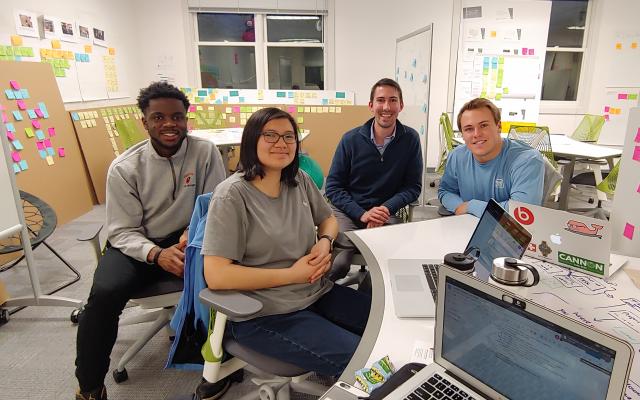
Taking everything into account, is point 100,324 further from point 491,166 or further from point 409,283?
point 491,166

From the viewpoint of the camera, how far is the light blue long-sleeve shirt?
1.86 metres

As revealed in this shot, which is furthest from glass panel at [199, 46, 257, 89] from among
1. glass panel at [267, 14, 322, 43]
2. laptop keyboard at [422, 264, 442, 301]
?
laptop keyboard at [422, 264, 442, 301]

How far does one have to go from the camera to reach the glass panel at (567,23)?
5.52m

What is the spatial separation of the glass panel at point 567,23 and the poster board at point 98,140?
5.80 m

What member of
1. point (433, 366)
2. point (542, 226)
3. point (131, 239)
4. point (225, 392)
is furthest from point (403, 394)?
point (131, 239)

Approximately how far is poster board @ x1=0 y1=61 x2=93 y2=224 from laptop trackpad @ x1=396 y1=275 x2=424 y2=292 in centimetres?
343

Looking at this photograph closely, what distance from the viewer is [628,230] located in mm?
1466

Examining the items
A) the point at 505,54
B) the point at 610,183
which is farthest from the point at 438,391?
the point at 505,54

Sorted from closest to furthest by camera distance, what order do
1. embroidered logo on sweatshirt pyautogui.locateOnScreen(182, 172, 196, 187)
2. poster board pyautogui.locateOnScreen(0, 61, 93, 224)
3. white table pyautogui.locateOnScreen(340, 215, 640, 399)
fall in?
white table pyautogui.locateOnScreen(340, 215, 640, 399) < embroidered logo on sweatshirt pyautogui.locateOnScreen(182, 172, 196, 187) < poster board pyautogui.locateOnScreen(0, 61, 93, 224)

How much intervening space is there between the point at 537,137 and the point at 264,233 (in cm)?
318

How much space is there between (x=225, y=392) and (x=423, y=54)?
11.0 ft

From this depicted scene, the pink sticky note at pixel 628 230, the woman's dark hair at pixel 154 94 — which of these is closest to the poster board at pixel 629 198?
the pink sticky note at pixel 628 230

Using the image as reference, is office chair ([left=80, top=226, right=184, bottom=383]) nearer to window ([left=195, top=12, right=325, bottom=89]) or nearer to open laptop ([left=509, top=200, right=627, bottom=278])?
open laptop ([left=509, top=200, right=627, bottom=278])

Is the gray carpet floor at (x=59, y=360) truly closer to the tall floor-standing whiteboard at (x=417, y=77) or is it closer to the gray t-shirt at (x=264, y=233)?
the gray t-shirt at (x=264, y=233)
